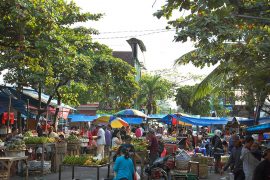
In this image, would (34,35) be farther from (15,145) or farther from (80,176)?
(80,176)

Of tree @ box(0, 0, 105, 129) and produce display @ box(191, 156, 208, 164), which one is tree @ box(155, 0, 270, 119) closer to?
tree @ box(0, 0, 105, 129)

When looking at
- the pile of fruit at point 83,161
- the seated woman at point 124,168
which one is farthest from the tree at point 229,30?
the pile of fruit at point 83,161

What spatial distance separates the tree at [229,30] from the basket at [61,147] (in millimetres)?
7401

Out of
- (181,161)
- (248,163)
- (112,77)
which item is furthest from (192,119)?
(248,163)

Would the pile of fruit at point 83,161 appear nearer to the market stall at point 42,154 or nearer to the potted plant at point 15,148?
the potted plant at point 15,148

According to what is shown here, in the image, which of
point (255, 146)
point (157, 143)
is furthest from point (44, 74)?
point (255, 146)

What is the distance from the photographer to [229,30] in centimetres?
999

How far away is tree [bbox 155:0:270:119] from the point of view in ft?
28.6

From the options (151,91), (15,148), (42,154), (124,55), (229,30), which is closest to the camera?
(229,30)

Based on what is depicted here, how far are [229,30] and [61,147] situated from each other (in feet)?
34.3

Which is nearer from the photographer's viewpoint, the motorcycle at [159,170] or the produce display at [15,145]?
Answer: the produce display at [15,145]

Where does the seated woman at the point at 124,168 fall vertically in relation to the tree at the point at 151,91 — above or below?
below

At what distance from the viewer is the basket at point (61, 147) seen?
1803 centimetres

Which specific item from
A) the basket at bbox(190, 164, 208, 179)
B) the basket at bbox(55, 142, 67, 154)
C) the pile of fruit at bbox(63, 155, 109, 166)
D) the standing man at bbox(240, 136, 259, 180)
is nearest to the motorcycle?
the pile of fruit at bbox(63, 155, 109, 166)
